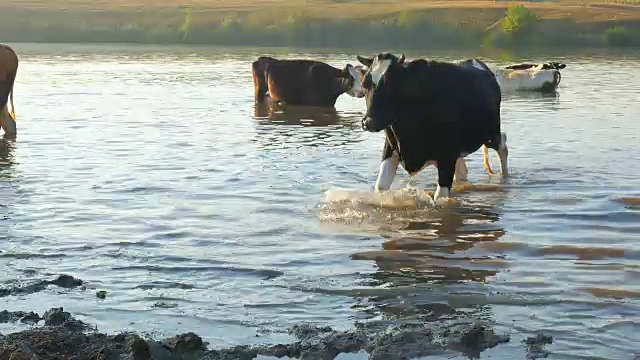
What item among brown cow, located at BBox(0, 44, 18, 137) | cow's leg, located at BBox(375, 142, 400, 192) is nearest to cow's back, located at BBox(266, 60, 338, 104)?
brown cow, located at BBox(0, 44, 18, 137)

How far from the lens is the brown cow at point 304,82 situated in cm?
2322

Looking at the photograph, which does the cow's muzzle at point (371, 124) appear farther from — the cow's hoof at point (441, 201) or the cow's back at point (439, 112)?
the cow's hoof at point (441, 201)

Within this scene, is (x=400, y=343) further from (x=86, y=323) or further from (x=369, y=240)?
(x=369, y=240)

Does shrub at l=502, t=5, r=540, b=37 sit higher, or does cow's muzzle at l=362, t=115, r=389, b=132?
cow's muzzle at l=362, t=115, r=389, b=132

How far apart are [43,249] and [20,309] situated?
2011 mm

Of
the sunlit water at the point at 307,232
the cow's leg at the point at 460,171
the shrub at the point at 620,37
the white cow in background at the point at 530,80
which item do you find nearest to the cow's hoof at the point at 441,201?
the sunlit water at the point at 307,232

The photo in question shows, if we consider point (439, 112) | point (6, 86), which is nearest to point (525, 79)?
point (6, 86)

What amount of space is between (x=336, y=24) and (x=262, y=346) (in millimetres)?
65177

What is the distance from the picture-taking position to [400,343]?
19.6ft

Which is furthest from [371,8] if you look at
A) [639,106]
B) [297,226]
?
[297,226]

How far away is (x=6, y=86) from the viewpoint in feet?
55.0

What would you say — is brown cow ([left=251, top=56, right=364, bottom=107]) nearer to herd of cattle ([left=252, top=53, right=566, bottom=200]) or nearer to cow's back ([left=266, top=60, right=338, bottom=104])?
cow's back ([left=266, top=60, right=338, bottom=104])

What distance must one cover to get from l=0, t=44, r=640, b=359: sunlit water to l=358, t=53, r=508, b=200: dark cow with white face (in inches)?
19.3

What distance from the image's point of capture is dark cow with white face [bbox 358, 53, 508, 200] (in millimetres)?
10086
